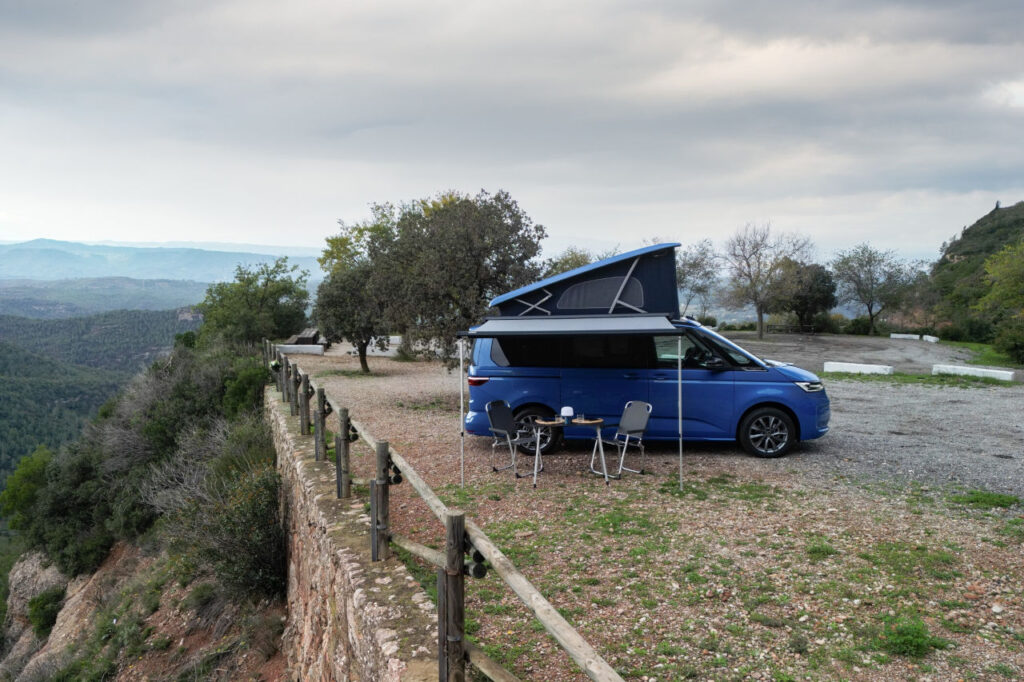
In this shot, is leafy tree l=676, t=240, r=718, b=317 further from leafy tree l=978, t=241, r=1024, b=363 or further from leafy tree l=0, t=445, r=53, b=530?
leafy tree l=0, t=445, r=53, b=530

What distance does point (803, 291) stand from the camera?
40.8m

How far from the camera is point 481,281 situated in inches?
469

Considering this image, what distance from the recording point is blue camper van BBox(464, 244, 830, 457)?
Answer: 7797 millimetres

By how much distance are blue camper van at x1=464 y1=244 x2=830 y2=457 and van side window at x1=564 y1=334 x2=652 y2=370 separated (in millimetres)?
13

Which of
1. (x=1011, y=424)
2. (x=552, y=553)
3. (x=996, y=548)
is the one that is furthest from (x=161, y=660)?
(x=1011, y=424)

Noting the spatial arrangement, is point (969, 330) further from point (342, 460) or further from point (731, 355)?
point (342, 460)

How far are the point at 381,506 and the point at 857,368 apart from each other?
1802cm

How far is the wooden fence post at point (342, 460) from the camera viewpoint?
19.5 ft

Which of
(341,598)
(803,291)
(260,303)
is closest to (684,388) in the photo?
(341,598)

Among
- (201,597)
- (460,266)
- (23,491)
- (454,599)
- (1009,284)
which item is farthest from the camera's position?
(1009,284)

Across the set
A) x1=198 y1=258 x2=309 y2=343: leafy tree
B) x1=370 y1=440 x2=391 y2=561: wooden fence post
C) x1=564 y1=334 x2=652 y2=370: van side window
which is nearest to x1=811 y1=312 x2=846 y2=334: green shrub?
x1=198 y1=258 x2=309 y2=343: leafy tree

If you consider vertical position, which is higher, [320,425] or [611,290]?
[611,290]

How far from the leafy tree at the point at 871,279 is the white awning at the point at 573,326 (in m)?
41.8

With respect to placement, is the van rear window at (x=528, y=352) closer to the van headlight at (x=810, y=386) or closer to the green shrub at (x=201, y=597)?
the van headlight at (x=810, y=386)
